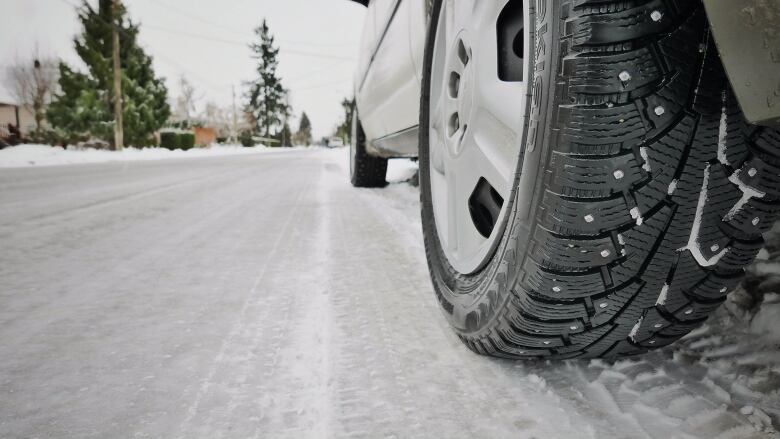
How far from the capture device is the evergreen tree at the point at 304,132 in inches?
4043

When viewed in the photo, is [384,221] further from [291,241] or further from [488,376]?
[488,376]

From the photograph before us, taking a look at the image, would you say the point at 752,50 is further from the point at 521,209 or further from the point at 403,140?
the point at 403,140

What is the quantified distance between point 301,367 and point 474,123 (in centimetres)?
76

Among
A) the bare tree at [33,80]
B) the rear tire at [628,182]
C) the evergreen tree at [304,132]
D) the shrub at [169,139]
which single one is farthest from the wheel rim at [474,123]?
the evergreen tree at [304,132]

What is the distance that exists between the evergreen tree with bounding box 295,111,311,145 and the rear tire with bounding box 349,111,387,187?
9889cm

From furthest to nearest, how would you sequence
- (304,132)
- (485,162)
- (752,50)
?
1. (304,132)
2. (485,162)
3. (752,50)

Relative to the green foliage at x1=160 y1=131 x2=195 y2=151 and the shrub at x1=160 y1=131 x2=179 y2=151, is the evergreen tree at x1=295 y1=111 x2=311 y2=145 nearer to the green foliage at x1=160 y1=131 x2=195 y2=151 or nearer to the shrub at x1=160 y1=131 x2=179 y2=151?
the green foliage at x1=160 y1=131 x2=195 y2=151

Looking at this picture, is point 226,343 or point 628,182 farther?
point 226,343

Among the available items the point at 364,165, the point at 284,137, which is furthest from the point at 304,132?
the point at 364,165

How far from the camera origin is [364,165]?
489cm

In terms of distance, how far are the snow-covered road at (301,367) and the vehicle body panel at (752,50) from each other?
576mm

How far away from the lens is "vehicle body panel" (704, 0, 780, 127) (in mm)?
546

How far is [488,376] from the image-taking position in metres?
1.03

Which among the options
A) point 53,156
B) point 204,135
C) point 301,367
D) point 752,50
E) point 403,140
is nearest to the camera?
point 752,50
